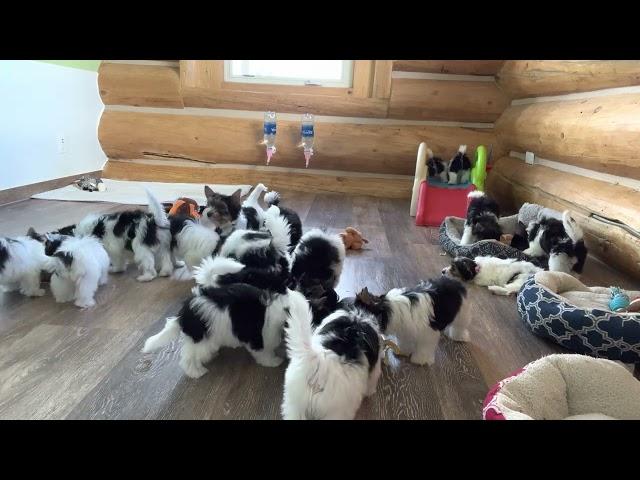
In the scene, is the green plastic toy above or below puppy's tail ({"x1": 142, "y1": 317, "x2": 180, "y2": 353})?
above

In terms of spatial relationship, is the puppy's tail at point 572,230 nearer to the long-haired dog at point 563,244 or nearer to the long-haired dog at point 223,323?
the long-haired dog at point 563,244

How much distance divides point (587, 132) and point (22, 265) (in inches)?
160

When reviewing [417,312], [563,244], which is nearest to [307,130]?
[563,244]

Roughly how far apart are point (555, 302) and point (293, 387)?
1.50 meters

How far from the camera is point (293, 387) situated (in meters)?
1.50

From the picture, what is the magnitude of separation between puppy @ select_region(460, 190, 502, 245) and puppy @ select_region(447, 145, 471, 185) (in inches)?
36.4

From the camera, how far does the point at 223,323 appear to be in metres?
1.90

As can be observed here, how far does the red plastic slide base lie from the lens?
470 cm

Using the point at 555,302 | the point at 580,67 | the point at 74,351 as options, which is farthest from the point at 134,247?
the point at 580,67

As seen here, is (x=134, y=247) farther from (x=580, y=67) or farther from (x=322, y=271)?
(x=580, y=67)

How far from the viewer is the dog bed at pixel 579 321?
2035 millimetres

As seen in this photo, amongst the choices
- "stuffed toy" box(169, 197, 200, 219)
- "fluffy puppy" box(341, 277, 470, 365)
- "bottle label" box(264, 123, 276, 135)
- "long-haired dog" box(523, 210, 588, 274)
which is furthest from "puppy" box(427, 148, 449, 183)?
"fluffy puppy" box(341, 277, 470, 365)

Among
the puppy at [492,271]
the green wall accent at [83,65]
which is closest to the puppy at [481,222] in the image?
the puppy at [492,271]

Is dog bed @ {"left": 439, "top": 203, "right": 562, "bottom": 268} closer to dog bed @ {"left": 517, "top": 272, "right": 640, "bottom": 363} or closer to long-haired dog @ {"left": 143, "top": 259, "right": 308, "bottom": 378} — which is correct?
dog bed @ {"left": 517, "top": 272, "right": 640, "bottom": 363}
